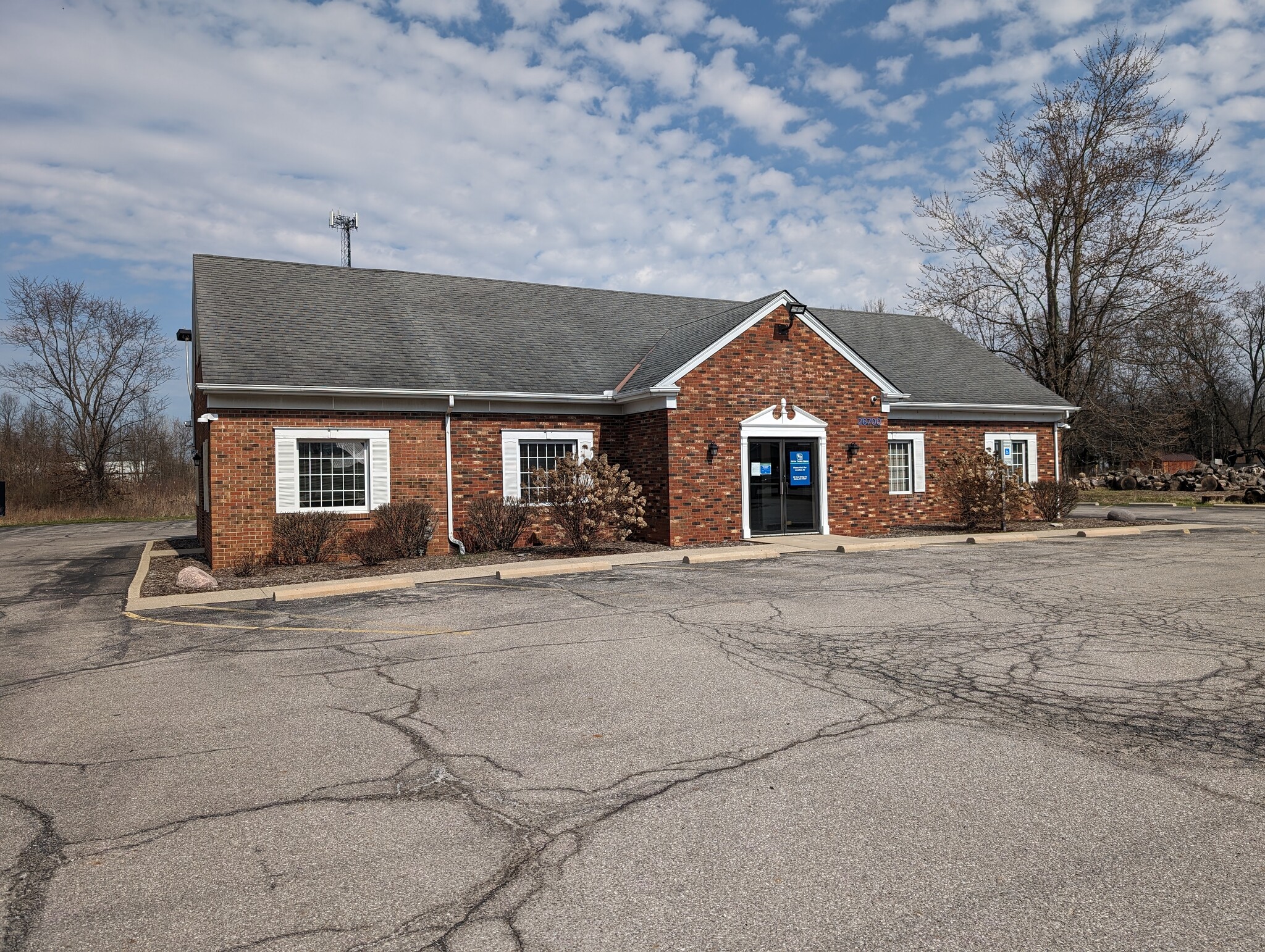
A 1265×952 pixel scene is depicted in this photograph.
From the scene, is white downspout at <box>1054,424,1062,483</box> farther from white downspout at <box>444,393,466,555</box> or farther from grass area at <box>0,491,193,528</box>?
grass area at <box>0,491,193,528</box>

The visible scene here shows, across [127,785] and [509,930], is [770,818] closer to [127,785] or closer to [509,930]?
[509,930]

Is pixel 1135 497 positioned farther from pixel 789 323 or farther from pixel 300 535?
pixel 300 535

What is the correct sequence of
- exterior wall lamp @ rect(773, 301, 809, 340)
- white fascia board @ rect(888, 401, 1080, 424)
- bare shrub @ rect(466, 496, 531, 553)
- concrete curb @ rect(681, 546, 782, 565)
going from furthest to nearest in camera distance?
white fascia board @ rect(888, 401, 1080, 424)
exterior wall lamp @ rect(773, 301, 809, 340)
bare shrub @ rect(466, 496, 531, 553)
concrete curb @ rect(681, 546, 782, 565)

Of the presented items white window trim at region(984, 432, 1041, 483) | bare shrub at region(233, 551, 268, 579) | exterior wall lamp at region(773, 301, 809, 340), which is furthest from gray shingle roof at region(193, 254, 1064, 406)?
bare shrub at region(233, 551, 268, 579)

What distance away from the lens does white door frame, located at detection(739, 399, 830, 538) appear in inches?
738

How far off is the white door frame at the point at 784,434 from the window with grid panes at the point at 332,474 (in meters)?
7.83

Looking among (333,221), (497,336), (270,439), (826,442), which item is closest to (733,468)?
(826,442)

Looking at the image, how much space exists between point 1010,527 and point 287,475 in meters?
17.0

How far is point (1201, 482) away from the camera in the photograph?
38844 millimetres

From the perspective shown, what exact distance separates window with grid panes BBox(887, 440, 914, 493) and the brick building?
68mm

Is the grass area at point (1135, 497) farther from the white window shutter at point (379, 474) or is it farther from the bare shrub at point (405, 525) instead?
the white window shutter at point (379, 474)

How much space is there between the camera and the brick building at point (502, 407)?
54.2ft

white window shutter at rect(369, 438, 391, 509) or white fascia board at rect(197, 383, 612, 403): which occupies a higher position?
white fascia board at rect(197, 383, 612, 403)

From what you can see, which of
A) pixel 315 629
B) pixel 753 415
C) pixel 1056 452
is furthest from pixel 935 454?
pixel 315 629
